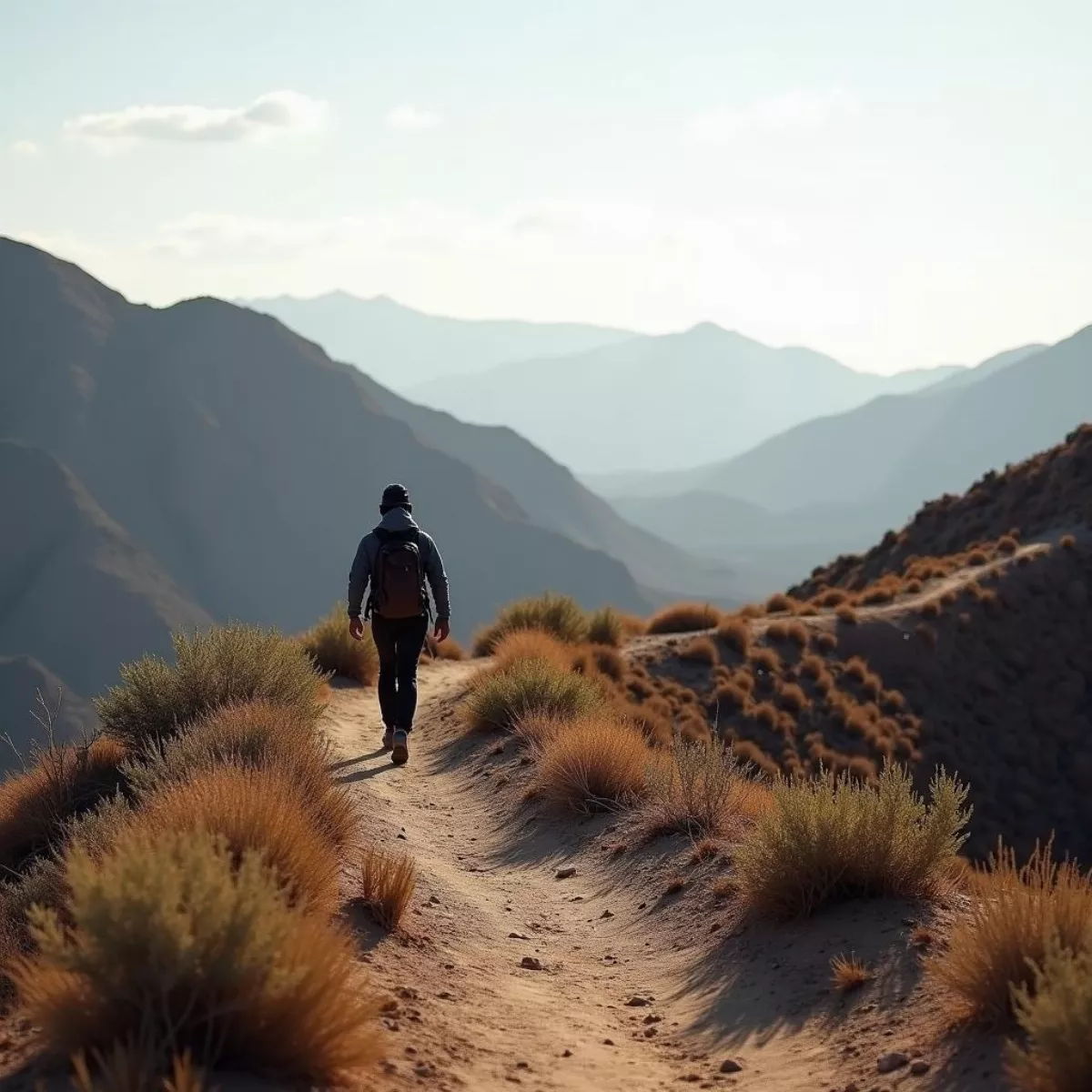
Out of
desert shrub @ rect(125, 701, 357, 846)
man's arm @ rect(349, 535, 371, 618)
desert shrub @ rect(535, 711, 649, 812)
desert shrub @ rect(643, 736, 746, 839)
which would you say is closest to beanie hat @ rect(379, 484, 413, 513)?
man's arm @ rect(349, 535, 371, 618)

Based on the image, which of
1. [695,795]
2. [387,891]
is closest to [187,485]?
[695,795]

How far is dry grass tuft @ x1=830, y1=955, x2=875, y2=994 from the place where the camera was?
6.16m

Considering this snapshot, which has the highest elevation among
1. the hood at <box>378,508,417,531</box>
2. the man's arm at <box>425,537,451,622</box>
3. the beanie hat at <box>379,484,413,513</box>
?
the beanie hat at <box>379,484,413,513</box>

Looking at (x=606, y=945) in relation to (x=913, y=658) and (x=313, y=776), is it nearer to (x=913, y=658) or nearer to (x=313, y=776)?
(x=313, y=776)

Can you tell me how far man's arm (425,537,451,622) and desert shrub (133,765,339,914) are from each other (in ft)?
16.2

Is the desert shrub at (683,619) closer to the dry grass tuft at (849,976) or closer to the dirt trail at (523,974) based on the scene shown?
the dirt trail at (523,974)

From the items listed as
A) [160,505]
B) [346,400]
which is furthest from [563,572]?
[160,505]

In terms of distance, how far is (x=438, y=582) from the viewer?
456 inches

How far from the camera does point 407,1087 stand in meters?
4.79

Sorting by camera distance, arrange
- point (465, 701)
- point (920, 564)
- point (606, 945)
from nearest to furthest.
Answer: point (606, 945)
point (465, 701)
point (920, 564)

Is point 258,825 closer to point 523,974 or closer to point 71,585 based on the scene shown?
point 523,974

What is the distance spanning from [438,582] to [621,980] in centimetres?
520

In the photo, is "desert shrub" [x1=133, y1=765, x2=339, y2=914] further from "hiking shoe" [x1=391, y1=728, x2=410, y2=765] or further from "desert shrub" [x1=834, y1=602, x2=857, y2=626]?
"desert shrub" [x1=834, y1=602, x2=857, y2=626]

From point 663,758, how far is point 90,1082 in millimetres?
7014
